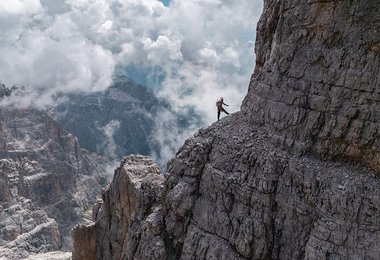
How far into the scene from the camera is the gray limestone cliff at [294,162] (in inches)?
1201

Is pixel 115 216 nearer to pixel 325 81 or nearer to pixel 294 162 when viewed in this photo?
pixel 294 162

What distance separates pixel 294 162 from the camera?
33531 mm

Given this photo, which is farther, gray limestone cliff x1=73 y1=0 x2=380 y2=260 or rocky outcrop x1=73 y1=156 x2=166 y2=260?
rocky outcrop x1=73 y1=156 x2=166 y2=260

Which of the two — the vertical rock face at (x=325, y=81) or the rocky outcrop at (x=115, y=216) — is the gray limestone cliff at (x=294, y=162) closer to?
the vertical rock face at (x=325, y=81)

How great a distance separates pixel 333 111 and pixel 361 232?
8.60 metres

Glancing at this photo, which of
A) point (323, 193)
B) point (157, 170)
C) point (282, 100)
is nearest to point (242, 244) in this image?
point (323, 193)

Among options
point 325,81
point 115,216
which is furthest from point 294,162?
point 115,216

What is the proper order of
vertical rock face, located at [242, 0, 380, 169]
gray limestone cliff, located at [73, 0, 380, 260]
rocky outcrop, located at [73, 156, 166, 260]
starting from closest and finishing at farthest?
gray limestone cliff, located at [73, 0, 380, 260] → vertical rock face, located at [242, 0, 380, 169] → rocky outcrop, located at [73, 156, 166, 260]

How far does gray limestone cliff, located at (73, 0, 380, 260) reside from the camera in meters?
30.5

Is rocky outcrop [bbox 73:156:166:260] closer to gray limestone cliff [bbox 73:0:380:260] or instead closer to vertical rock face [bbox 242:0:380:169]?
gray limestone cliff [bbox 73:0:380:260]

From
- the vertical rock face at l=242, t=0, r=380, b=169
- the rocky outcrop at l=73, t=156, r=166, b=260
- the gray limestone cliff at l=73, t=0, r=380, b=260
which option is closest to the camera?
the gray limestone cliff at l=73, t=0, r=380, b=260

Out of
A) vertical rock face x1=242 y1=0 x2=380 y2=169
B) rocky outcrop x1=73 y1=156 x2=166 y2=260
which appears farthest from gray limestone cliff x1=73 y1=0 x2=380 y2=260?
rocky outcrop x1=73 y1=156 x2=166 y2=260

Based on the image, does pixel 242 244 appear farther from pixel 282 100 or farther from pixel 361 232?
pixel 282 100

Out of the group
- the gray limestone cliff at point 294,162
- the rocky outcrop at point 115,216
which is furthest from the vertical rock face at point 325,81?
the rocky outcrop at point 115,216
